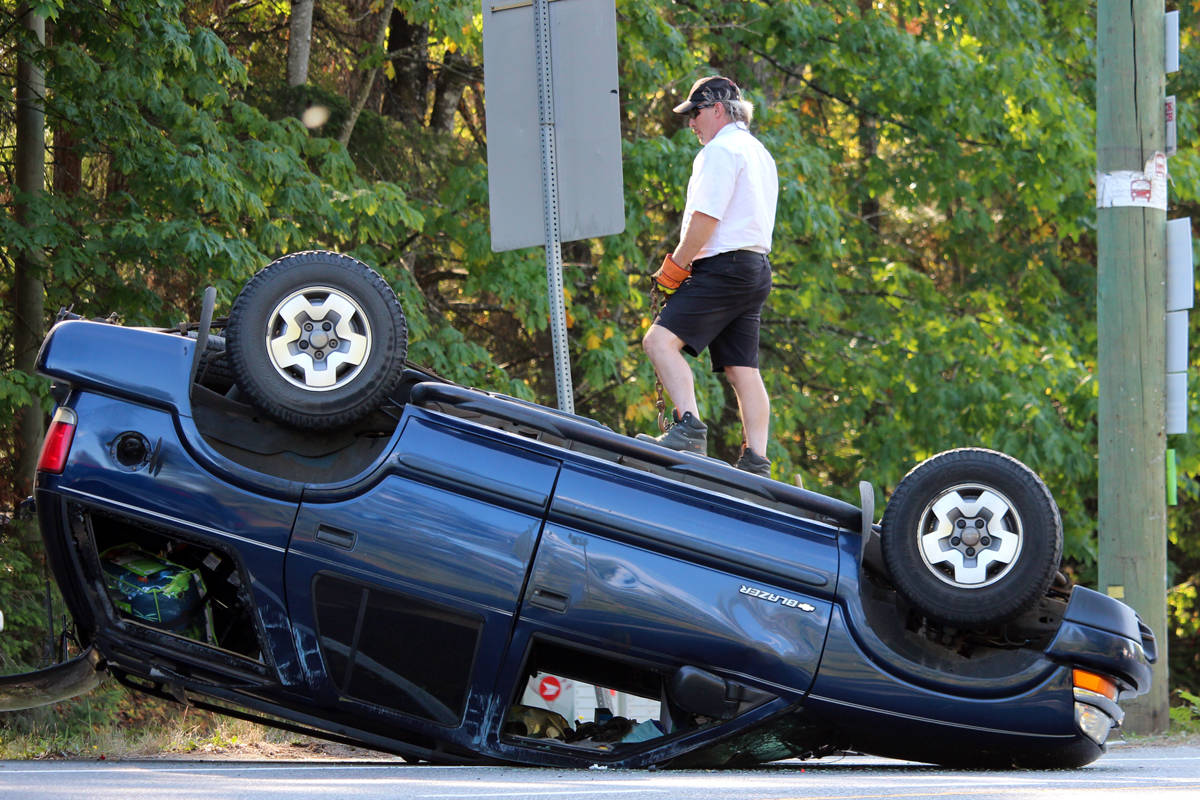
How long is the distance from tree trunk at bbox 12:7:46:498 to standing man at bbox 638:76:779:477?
5.88m

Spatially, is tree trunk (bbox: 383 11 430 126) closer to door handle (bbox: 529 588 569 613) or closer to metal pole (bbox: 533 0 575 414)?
metal pole (bbox: 533 0 575 414)

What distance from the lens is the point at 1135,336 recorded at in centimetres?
823

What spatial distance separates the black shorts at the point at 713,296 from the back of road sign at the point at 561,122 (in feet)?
1.60

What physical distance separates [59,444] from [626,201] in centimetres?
838

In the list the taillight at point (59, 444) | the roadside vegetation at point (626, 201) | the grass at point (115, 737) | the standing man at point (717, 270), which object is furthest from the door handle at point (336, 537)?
the roadside vegetation at point (626, 201)

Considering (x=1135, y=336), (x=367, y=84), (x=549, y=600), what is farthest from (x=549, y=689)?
(x=367, y=84)

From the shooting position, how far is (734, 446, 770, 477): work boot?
5.83 meters

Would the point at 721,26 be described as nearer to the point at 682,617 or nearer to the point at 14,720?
the point at 14,720

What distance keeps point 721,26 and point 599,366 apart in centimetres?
367

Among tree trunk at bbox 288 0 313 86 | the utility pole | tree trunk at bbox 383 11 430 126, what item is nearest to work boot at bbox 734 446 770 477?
the utility pole

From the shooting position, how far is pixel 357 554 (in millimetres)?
4762

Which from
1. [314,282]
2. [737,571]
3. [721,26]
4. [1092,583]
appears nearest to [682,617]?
[737,571]

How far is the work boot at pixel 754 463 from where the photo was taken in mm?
5832

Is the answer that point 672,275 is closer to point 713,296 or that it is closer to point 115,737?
point 713,296
